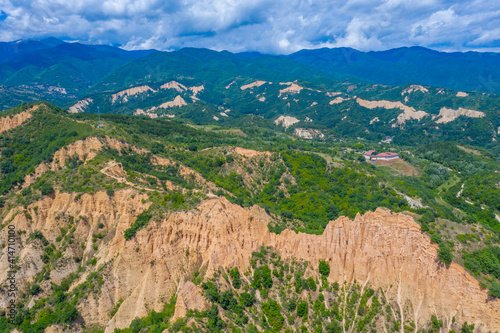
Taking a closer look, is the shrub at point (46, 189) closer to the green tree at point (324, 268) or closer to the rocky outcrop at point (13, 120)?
the rocky outcrop at point (13, 120)

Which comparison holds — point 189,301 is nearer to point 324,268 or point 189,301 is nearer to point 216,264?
point 216,264

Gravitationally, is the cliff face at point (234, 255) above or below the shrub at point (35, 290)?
above

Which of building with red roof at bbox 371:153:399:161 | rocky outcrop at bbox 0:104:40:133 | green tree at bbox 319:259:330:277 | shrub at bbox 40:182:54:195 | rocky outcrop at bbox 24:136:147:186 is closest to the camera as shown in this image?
A: green tree at bbox 319:259:330:277

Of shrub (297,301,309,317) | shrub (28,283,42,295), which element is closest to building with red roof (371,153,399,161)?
A: shrub (297,301,309,317)

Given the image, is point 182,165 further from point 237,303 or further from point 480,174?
point 480,174

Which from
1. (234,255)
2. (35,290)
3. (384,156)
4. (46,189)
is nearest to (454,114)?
(384,156)

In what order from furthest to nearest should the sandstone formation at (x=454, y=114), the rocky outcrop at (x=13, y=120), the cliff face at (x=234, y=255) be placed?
the sandstone formation at (x=454, y=114) < the rocky outcrop at (x=13, y=120) < the cliff face at (x=234, y=255)

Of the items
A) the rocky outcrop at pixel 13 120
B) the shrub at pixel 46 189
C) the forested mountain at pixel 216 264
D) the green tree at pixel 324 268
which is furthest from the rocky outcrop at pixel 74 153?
the green tree at pixel 324 268

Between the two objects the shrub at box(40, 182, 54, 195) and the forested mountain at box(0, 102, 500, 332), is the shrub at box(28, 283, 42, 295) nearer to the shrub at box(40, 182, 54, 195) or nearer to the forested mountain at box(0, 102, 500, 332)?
the forested mountain at box(0, 102, 500, 332)

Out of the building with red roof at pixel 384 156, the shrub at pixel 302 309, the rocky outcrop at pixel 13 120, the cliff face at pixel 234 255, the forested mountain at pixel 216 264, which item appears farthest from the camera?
the building with red roof at pixel 384 156

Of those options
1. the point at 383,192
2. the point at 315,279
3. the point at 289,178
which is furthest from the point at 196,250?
the point at 383,192
